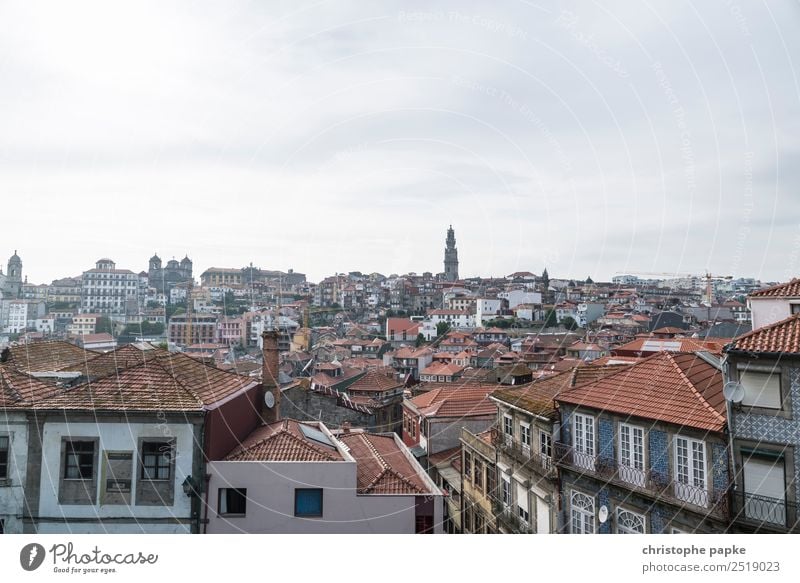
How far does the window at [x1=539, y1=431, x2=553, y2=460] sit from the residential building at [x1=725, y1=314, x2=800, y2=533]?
145cm

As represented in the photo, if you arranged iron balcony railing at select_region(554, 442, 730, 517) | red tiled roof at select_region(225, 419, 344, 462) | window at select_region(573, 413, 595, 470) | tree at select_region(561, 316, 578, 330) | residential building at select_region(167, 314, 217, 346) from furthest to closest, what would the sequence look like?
tree at select_region(561, 316, 578, 330)
residential building at select_region(167, 314, 217, 346)
window at select_region(573, 413, 595, 470)
red tiled roof at select_region(225, 419, 344, 462)
iron balcony railing at select_region(554, 442, 730, 517)

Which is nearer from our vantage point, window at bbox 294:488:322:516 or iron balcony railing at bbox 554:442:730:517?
→ iron balcony railing at bbox 554:442:730:517

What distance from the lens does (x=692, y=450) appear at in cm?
303

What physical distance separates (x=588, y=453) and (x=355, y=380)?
9918 millimetres

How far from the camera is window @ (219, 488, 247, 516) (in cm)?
308

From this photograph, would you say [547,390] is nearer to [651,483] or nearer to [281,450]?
[651,483]

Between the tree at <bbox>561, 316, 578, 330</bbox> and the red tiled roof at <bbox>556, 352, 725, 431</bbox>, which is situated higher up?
the red tiled roof at <bbox>556, 352, 725, 431</bbox>

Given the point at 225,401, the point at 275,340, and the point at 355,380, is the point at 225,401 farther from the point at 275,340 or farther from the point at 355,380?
the point at 355,380

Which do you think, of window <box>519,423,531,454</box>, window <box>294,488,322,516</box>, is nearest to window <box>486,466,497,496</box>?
window <box>519,423,531,454</box>

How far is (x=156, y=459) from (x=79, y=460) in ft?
1.29

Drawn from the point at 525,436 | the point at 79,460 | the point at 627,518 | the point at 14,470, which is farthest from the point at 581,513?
the point at 14,470

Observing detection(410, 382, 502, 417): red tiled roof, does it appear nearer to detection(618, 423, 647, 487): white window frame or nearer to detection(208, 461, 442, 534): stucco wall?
detection(618, 423, 647, 487): white window frame

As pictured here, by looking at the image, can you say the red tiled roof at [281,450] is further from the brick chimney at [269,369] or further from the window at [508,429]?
the window at [508,429]

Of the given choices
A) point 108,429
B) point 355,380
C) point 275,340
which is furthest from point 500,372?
point 108,429
